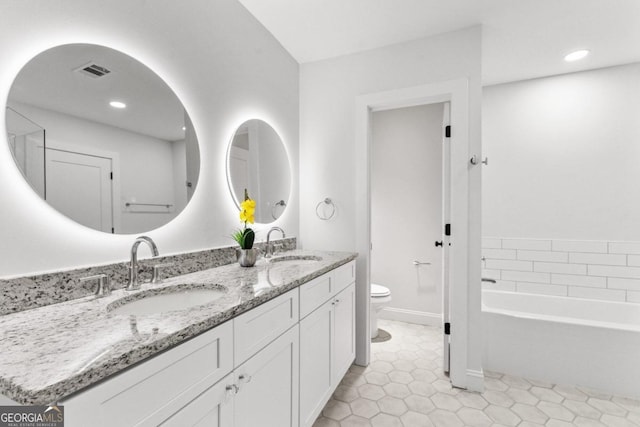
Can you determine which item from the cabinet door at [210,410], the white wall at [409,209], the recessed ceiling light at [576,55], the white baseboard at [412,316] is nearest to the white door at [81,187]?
the cabinet door at [210,410]

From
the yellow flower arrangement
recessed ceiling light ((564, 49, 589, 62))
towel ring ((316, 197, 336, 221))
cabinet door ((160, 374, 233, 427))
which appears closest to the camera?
cabinet door ((160, 374, 233, 427))

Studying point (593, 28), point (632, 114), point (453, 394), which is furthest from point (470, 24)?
point (453, 394)

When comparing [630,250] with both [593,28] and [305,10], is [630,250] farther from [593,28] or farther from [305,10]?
[305,10]

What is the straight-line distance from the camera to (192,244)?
148cm

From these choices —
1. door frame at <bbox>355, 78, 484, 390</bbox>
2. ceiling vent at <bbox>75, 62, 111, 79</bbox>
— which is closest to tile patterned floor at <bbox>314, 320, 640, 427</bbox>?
door frame at <bbox>355, 78, 484, 390</bbox>

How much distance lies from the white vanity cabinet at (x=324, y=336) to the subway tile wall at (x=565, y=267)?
171 centimetres

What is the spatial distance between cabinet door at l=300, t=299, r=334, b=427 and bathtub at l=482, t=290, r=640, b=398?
4.28ft

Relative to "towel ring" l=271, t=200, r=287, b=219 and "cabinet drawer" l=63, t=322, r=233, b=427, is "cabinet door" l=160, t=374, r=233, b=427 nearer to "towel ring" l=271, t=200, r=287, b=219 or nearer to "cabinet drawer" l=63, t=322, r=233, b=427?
"cabinet drawer" l=63, t=322, r=233, b=427

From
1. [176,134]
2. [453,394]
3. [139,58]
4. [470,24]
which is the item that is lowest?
[453,394]

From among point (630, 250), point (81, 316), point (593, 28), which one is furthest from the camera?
point (630, 250)

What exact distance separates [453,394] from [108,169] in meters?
2.33

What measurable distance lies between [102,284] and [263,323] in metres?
0.59

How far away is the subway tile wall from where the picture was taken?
2.46m

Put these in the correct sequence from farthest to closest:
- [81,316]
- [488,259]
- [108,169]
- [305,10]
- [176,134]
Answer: [488,259] → [305,10] → [176,134] → [108,169] → [81,316]
